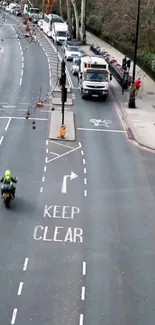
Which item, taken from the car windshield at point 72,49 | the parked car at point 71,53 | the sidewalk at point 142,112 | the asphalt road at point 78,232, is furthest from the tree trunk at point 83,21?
the asphalt road at point 78,232

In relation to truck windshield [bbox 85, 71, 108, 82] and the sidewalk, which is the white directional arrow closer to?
the sidewalk

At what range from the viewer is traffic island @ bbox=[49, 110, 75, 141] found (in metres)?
36.8

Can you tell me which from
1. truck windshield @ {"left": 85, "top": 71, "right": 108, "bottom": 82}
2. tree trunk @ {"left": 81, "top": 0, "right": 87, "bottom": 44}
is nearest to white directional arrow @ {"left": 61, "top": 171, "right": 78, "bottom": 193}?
truck windshield @ {"left": 85, "top": 71, "right": 108, "bottom": 82}

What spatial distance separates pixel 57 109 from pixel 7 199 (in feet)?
63.9

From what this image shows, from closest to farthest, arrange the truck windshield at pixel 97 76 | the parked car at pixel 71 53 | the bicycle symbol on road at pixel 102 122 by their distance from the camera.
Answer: the bicycle symbol on road at pixel 102 122 → the truck windshield at pixel 97 76 → the parked car at pixel 71 53

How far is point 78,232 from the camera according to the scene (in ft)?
77.0

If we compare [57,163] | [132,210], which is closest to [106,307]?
[132,210]

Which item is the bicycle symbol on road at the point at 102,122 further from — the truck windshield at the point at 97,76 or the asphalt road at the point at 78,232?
the truck windshield at the point at 97,76

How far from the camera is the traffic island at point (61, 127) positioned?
36.8 metres

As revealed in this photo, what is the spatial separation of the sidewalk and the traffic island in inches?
134

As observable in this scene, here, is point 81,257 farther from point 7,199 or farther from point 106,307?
point 7,199

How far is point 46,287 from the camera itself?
1936 cm

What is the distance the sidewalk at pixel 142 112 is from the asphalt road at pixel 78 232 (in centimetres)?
160

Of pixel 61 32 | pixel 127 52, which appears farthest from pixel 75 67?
pixel 61 32
